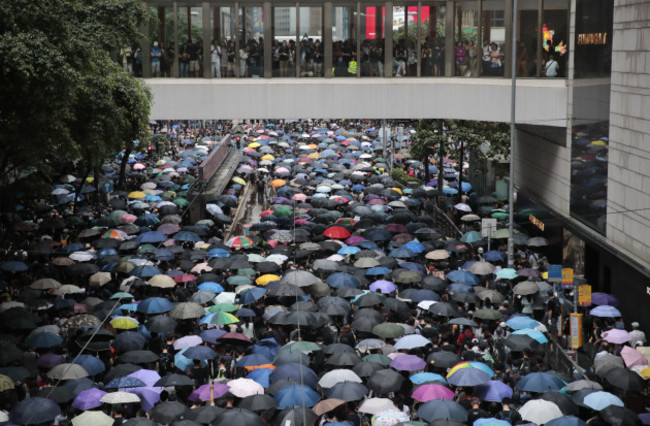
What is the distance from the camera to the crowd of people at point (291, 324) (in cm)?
1645

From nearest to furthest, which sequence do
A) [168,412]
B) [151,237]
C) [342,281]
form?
[168,412], [342,281], [151,237]

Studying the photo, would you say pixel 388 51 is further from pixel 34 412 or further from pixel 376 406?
pixel 34 412

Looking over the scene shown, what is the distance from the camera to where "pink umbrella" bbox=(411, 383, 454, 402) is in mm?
16328

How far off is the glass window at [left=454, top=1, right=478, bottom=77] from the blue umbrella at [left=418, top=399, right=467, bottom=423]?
1896 centimetres

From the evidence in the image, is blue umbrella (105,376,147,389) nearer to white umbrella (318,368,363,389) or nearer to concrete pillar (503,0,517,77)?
white umbrella (318,368,363,389)

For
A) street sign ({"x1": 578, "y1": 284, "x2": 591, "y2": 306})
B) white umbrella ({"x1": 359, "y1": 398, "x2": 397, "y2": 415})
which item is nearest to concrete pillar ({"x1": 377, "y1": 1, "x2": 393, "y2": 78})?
street sign ({"x1": 578, "y1": 284, "x2": 591, "y2": 306})

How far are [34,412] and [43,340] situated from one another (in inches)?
206

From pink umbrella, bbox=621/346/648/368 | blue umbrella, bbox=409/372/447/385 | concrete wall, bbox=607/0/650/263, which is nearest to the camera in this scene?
blue umbrella, bbox=409/372/447/385

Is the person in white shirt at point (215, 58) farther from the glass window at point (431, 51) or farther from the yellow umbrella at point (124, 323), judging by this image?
the yellow umbrella at point (124, 323)

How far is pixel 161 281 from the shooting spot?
25.1 meters

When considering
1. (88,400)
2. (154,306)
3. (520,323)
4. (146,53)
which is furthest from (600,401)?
Result: (146,53)

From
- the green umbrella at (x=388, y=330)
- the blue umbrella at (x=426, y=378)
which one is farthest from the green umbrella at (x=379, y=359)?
the green umbrella at (x=388, y=330)

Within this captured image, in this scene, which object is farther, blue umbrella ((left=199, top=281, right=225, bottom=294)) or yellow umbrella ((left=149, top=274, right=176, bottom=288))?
yellow umbrella ((left=149, top=274, right=176, bottom=288))

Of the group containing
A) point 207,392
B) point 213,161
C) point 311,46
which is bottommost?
point 207,392
